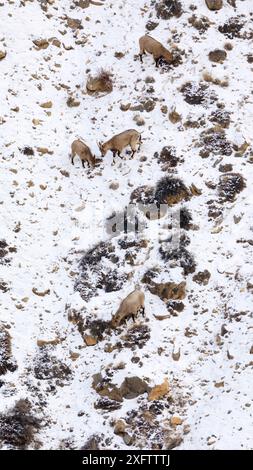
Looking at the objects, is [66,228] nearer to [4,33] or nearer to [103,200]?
[103,200]

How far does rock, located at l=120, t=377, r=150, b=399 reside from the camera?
16.8m

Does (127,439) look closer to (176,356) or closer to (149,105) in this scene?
(176,356)

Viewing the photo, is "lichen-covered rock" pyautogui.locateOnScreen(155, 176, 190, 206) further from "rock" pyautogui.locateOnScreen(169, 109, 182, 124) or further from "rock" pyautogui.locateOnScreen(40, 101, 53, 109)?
"rock" pyautogui.locateOnScreen(40, 101, 53, 109)

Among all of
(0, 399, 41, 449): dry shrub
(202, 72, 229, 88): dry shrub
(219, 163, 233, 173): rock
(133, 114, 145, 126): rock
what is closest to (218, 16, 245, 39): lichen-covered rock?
(202, 72, 229, 88): dry shrub

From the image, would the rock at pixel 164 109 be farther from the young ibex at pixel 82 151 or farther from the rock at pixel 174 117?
the young ibex at pixel 82 151

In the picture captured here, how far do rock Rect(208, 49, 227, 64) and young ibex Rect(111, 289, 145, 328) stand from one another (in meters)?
9.41

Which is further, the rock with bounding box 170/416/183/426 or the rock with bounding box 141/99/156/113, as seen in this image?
the rock with bounding box 141/99/156/113

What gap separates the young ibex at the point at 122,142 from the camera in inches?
833

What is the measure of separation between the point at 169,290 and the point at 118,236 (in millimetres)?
2321

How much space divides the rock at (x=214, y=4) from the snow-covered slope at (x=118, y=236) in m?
0.18

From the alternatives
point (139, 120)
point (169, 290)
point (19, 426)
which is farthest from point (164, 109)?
point (19, 426)

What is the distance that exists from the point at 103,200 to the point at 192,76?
5.50 m

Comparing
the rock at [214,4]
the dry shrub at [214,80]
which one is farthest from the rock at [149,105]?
the rock at [214,4]
